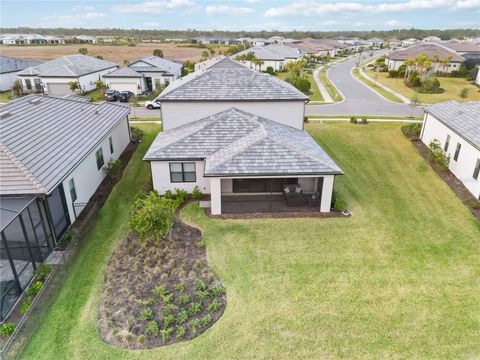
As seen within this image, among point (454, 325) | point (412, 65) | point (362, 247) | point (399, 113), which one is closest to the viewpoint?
point (454, 325)

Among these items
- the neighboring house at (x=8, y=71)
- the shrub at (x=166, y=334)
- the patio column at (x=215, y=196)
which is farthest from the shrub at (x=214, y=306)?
the neighboring house at (x=8, y=71)

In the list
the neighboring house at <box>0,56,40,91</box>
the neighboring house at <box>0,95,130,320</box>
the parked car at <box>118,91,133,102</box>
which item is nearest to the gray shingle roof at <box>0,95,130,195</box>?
the neighboring house at <box>0,95,130,320</box>

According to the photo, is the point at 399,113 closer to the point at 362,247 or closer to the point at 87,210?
the point at 362,247

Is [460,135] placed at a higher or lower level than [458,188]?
higher

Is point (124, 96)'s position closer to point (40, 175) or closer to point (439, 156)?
point (40, 175)

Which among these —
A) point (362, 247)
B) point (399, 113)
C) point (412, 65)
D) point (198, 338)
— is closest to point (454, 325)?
point (362, 247)

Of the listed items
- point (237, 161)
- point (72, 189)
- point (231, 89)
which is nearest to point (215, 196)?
point (237, 161)

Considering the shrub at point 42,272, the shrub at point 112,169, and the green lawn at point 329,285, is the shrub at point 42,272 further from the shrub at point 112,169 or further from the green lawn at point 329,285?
the shrub at point 112,169
